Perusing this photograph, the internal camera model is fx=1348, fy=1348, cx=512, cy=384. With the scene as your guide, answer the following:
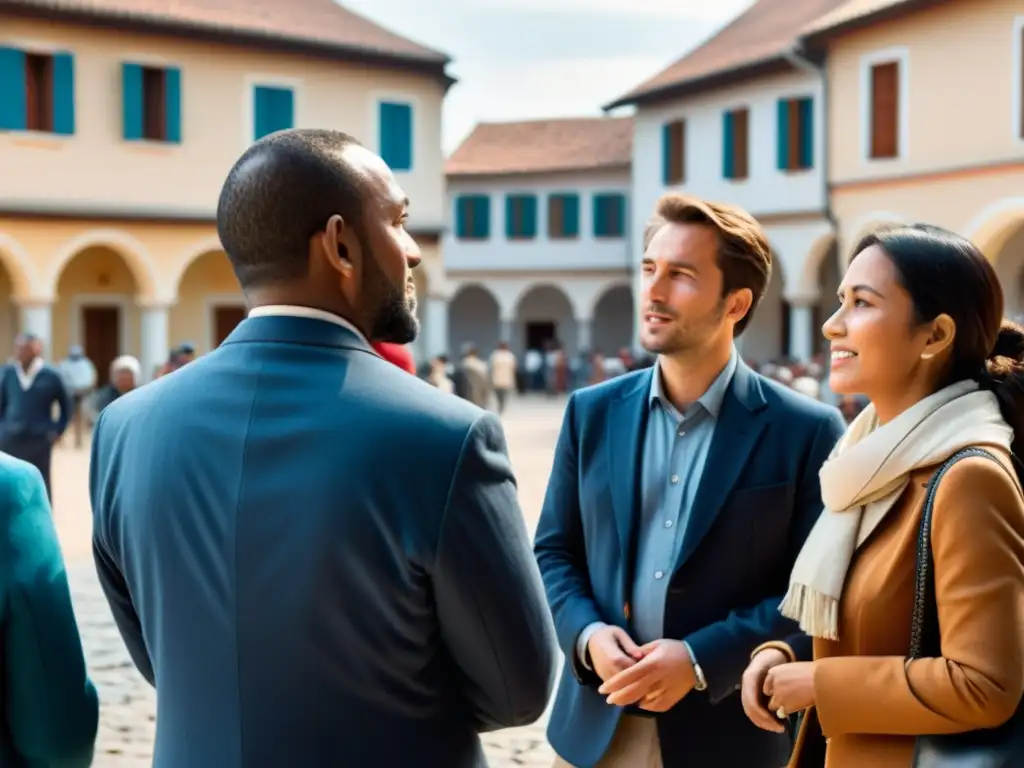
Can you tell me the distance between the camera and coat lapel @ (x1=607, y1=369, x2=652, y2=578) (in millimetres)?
3100

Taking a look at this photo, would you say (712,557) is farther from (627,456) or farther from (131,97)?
(131,97)

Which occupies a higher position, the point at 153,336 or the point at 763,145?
the point at 763,145

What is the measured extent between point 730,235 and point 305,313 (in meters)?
1.33

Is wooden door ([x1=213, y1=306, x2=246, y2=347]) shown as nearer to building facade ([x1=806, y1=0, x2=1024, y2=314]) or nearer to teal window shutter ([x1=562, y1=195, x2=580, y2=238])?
building facade ([x1=806, y1=0, x2=1024, y2=314])

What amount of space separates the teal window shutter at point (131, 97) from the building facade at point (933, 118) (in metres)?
11.9

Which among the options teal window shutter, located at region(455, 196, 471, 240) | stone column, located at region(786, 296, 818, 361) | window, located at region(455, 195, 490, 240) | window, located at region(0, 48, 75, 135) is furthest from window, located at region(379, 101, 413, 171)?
teal window shutter, located at region(455, 196, 471, 240)

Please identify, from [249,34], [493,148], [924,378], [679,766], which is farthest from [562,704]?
[493,148]

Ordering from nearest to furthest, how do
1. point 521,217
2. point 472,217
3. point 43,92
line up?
point 43,92
point 521,217
point 472,217

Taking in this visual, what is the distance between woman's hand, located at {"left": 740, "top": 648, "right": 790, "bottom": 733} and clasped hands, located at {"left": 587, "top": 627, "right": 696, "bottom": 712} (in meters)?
0.38

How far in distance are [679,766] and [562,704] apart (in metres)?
0.36

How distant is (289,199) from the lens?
6.83 ft

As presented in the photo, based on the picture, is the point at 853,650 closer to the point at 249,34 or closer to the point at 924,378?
the point at 924,378

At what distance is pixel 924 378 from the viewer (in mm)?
2412

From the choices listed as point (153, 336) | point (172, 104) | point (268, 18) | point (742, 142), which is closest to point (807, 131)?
point (742, 142)
